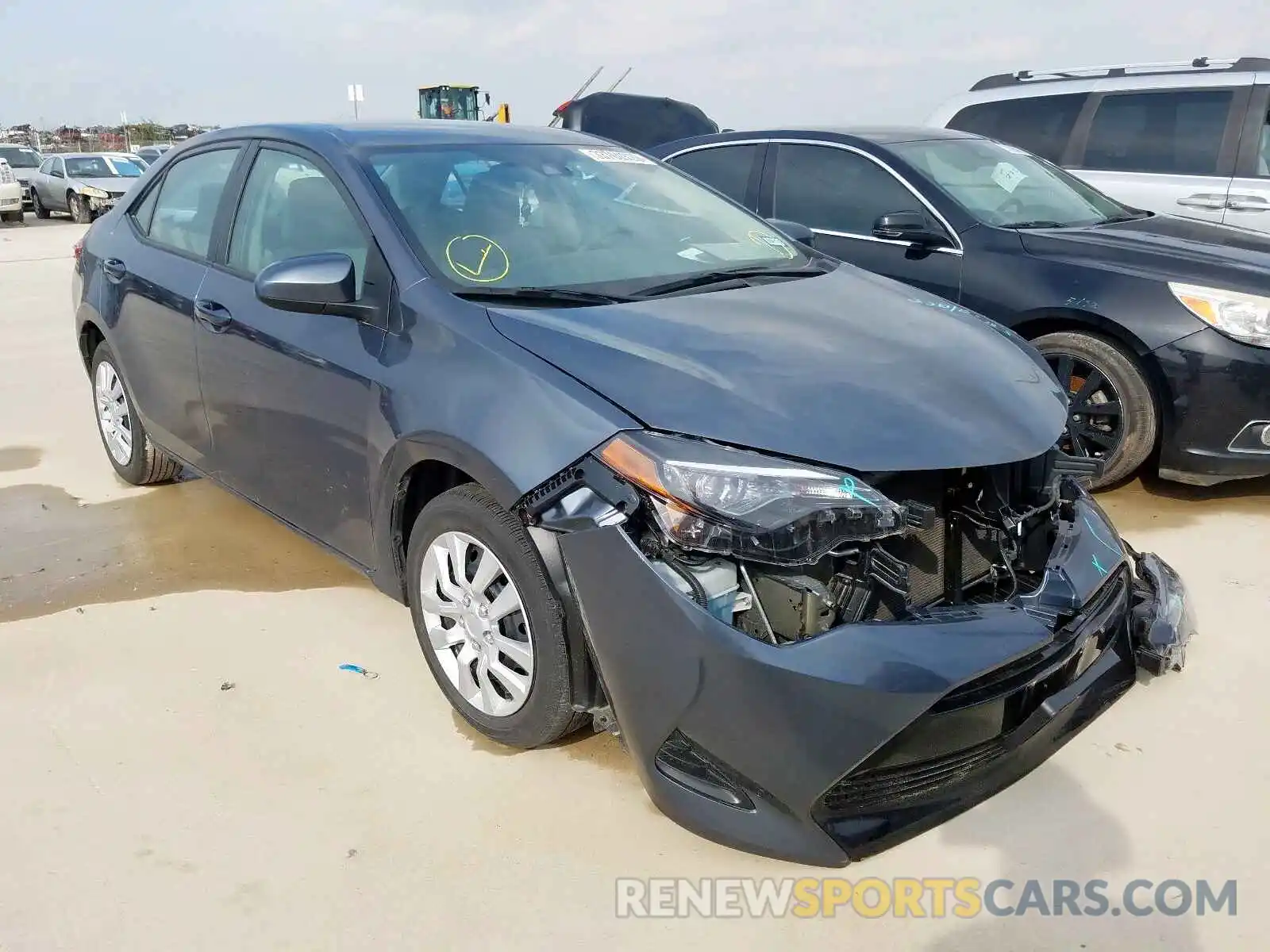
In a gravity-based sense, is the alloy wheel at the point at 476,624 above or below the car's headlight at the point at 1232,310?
below

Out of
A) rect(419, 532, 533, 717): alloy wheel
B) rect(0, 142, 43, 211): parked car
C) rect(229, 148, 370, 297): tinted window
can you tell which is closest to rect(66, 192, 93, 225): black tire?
rect(0, 142, 43, 211): parked car

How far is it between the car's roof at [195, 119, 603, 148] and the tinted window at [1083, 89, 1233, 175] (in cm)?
465

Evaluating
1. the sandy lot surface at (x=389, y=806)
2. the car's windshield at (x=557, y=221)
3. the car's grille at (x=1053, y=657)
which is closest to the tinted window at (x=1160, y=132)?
the sandy lot surface at (x=389, y=806)

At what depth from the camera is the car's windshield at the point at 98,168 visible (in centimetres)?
2234

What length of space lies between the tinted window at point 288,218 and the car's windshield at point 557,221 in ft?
0.58

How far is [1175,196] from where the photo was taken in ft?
21.4

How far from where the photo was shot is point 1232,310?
156 inches

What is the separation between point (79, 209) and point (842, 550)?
953 inches

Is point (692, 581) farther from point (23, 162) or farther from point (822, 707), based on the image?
point (23, 162)

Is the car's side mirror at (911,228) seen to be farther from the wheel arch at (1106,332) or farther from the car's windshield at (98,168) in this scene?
the car's windshield at (98,168)

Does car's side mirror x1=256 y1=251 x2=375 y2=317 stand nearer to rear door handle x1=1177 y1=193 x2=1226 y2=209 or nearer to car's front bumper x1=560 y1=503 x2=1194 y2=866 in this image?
car's front bumper x1=560 y1=503 x2=1194 y2=866

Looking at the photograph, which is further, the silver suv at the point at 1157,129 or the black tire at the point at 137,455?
the silver suv at the point at 1157,129

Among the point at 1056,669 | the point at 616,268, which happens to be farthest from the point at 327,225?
the point at 1056,669

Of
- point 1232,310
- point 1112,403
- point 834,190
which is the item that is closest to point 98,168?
point 834,190
